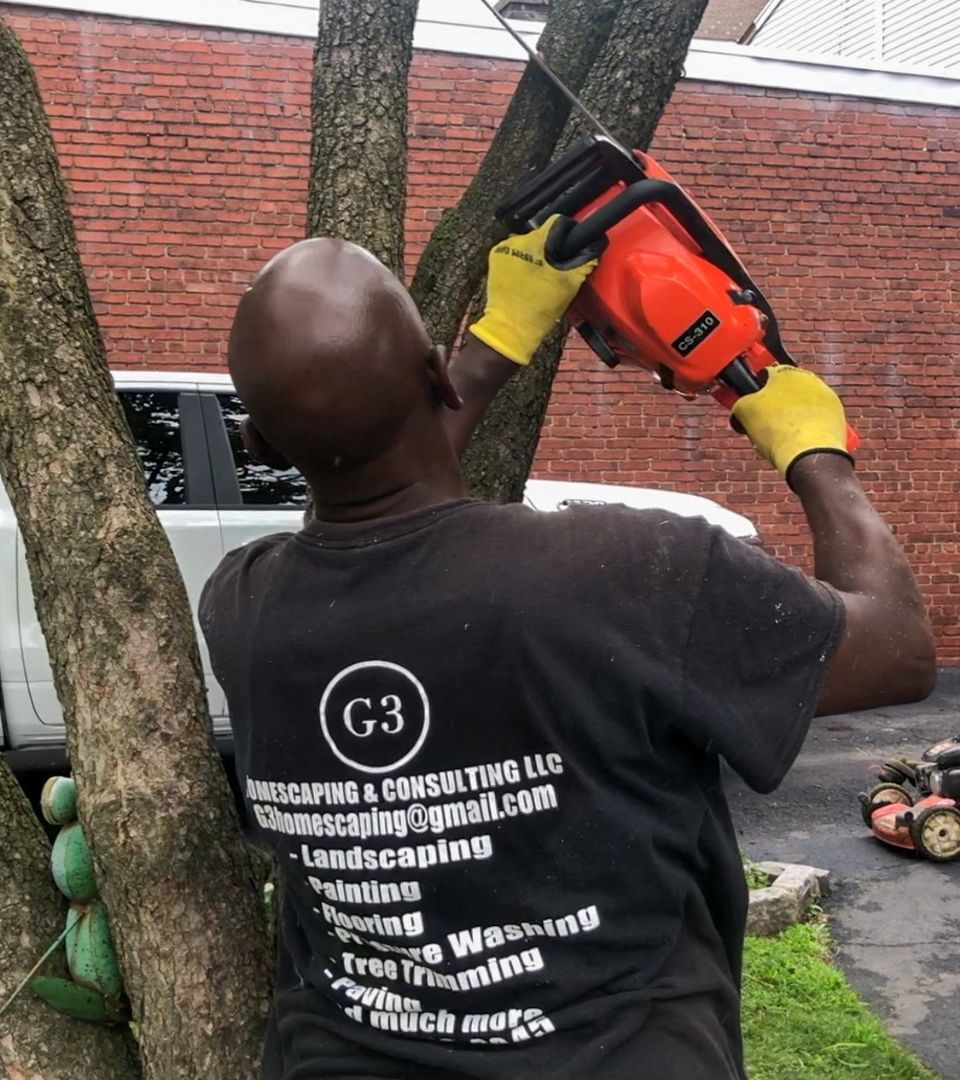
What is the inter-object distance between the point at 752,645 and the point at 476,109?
831cm

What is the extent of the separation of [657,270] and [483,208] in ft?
1.94

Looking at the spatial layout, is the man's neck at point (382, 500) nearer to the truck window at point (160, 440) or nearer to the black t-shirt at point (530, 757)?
the black t-shirt at point (530, 757)

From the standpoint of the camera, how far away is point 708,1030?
1269 millimetres

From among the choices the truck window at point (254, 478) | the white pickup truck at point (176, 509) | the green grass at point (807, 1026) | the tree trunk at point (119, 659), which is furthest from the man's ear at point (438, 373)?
the truck window at point (254, 478)

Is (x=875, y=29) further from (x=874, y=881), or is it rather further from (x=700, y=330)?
(x=700, y=330)

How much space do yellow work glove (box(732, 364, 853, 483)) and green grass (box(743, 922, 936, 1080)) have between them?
7.08 feet

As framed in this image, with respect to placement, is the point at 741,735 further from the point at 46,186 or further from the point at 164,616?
the point at 46,186

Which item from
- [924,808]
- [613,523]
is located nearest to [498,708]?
[613,523]

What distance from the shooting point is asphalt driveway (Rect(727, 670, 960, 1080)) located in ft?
12.2

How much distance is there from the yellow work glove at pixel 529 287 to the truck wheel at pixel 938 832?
3.87 m

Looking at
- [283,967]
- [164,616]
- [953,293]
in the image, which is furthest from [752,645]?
[953,293]

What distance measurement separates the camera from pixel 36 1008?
1.84m

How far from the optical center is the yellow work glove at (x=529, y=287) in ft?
5.81

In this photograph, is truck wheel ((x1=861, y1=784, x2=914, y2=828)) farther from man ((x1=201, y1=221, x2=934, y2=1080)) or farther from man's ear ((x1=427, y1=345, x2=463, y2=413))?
man's ear ((x1=427, y1=345, x2=463, y2=413))
